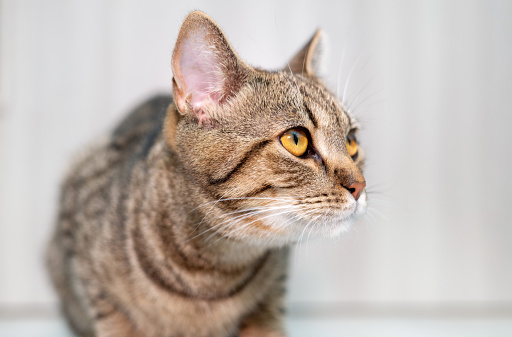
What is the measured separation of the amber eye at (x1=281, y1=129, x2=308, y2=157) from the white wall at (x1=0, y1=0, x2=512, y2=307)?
106 centimetres

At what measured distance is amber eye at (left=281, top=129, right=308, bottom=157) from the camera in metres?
0.93

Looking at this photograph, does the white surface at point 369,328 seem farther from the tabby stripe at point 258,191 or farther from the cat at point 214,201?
the tabby stripe at point 258,191

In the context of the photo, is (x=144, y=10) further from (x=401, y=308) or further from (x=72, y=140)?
(x=401, y=308)

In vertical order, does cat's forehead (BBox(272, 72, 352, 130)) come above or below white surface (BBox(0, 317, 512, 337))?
above

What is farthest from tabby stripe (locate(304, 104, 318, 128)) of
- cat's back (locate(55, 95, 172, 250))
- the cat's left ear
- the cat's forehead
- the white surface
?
the white surface

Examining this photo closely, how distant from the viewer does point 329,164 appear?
35.9 inches

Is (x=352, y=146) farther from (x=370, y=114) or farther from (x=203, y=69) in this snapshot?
(x=370, y=114)

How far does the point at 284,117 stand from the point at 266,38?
44.0 inches

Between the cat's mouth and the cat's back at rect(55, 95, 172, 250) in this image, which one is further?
the cat's back at rect(55, 95, 172, 250)

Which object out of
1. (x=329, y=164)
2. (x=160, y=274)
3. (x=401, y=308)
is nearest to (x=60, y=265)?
(x=160, y=274)

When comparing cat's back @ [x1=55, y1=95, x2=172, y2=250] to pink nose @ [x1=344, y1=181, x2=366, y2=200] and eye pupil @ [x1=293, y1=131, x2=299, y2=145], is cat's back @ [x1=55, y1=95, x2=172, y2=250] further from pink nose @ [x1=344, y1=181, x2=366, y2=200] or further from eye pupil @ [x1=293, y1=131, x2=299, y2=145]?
pink nose @ [x1=344, y1=181, x2=366, y2=200]

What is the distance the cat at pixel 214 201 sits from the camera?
90 centimetres

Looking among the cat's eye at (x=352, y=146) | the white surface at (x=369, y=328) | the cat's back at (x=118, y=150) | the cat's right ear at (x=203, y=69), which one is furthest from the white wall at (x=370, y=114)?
the cat's right ear at (x=203, y=69)

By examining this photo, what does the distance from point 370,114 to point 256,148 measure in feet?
3.90
